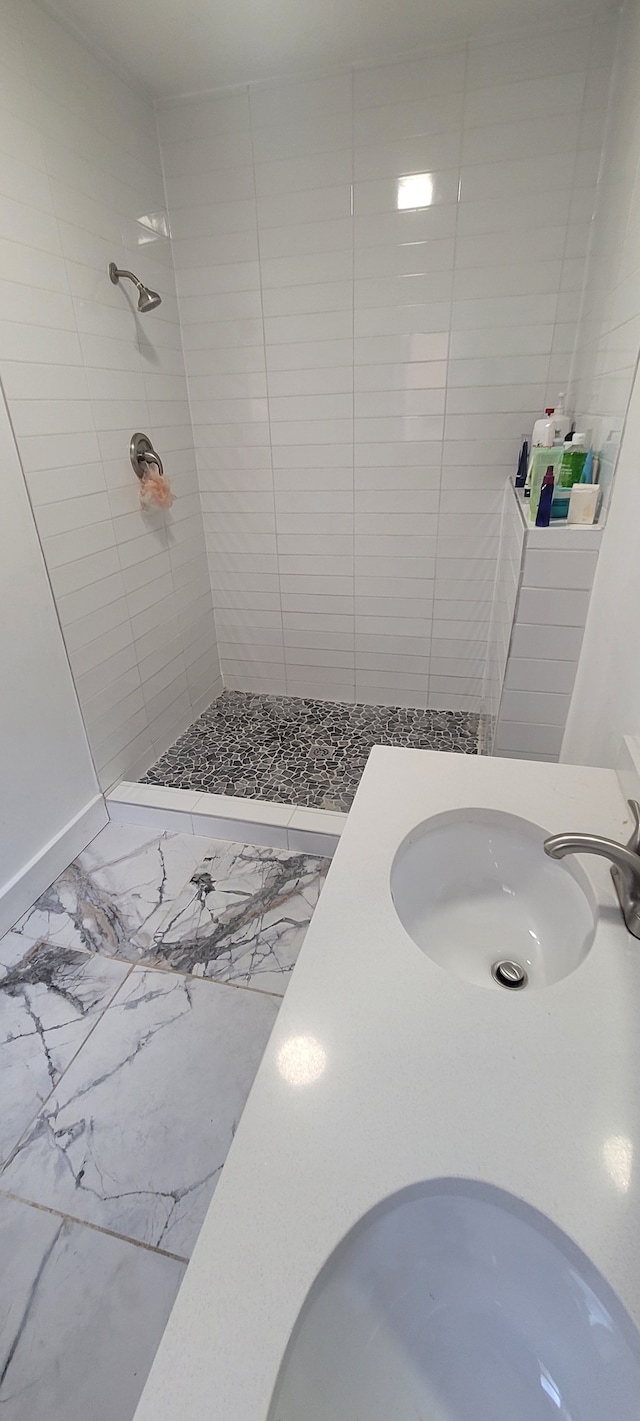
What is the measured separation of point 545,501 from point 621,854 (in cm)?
105

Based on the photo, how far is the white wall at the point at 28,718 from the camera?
1532 millimetres

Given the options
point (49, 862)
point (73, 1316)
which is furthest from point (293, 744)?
point (73, 1316)

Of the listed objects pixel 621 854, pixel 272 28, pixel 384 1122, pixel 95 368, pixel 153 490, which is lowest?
pixel 384 1122

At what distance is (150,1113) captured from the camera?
45.7 inches

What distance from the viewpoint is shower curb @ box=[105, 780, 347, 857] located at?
5.97 feet

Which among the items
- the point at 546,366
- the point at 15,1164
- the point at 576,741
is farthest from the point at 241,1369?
the point at 546,366

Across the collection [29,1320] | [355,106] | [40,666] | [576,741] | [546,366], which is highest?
[355,106]

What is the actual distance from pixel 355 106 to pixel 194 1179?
2979 mm

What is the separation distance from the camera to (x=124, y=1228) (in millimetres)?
1004

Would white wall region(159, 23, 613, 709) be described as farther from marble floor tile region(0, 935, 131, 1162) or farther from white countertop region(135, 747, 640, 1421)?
white countertop region(135, 747, 640, 1421)

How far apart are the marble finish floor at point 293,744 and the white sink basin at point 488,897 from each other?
1080 millimetres

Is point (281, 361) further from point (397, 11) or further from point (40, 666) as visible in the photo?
point (40, 666)

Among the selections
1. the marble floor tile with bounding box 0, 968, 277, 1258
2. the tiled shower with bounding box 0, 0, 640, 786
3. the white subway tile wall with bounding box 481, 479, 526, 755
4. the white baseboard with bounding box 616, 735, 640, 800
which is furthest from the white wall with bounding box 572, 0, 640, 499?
the marble floor tile with bounding box 0, 968, 277, 1258

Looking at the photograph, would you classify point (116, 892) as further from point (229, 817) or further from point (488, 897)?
point (488, 897)
